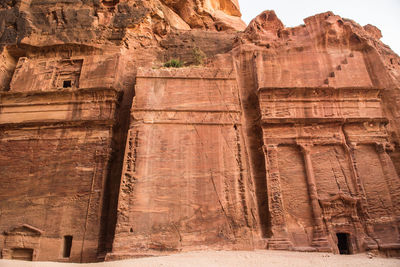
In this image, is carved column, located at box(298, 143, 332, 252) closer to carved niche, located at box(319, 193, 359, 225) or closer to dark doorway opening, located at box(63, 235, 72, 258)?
carved niche, located at box(319, 193, 359, 225)

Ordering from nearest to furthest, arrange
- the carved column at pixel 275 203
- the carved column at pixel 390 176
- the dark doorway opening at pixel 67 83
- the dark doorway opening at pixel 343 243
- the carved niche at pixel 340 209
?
the carved column at pixel 275 203
the dark doorway opening at pixel 343 243
the carved niche at pixel 340 209
the carved column at pixel 390 176
the dark doorway opening at pixel 67 83

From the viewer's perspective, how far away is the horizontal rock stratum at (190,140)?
846cm

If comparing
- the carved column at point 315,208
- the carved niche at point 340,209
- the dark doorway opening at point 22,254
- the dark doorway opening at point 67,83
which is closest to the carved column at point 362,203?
the carved niche at point 340,209

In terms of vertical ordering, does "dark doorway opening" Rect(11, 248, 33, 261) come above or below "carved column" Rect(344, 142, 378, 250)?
below

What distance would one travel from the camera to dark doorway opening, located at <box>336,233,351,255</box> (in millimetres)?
9062

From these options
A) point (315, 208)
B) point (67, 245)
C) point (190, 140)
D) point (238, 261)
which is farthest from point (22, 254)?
point (315, 208)

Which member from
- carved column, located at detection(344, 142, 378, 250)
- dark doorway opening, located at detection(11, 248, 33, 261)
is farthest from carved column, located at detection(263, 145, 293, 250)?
dark doorway opening, located at detection(11, 248, 33, 261)

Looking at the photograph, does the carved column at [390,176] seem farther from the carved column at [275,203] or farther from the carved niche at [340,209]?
the carved column at [275,203]

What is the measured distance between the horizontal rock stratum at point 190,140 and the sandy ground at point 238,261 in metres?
0.52

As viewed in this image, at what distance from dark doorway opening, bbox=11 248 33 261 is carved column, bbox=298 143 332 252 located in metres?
8.89

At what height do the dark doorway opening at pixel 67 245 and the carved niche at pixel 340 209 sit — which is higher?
the carved niche at pixel 340 209

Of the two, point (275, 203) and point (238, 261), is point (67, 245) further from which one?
point (275, 203)

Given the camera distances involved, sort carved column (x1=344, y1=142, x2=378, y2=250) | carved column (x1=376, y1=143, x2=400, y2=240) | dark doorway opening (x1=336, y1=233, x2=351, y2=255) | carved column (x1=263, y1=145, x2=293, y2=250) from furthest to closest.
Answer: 1. carved column (x1=376, y1=143, x2=400, y2=240)
2. dark doorway opening (x1=336, y1=233, x2=351, y2=255)
3. carved column (x1=344, y1=142, x2=378, y2=250)
4. carved column (x1=263, y1=145, x2=293, y2=250)

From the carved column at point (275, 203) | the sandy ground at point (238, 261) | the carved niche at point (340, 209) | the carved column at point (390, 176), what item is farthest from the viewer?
the carved column at point (390, 176)
